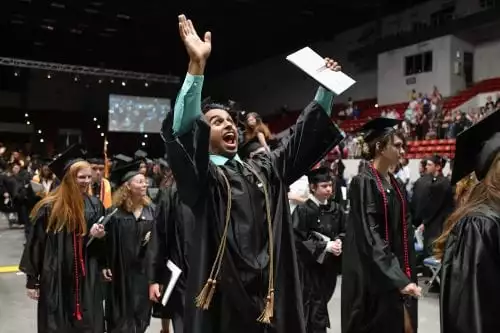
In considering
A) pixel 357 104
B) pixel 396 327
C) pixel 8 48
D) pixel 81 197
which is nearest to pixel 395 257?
pixel 396 327

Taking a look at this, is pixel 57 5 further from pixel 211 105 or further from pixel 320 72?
pixel 320 72

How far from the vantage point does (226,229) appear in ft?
7.11

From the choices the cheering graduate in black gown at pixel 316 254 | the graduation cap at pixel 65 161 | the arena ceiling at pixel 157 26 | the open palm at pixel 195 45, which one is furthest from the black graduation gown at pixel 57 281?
the arena ceiling at pixel 157 26

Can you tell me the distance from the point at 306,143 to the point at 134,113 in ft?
80.8

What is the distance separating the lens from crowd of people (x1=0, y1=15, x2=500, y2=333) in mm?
2131

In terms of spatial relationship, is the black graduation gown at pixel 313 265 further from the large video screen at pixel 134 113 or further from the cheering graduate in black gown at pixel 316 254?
the large video screen at pixel 134 113

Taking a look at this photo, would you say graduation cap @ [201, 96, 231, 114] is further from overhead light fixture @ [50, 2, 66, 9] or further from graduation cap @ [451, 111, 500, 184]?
overhead light fixture @ [50, 2, 66, 9]

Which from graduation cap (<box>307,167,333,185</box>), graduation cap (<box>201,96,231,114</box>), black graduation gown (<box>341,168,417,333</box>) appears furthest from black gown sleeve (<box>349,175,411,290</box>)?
graduation cap (<box>201,96,231,114</box>)

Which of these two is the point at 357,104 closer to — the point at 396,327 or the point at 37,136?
the point at 37,136

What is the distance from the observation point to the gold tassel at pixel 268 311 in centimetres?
213

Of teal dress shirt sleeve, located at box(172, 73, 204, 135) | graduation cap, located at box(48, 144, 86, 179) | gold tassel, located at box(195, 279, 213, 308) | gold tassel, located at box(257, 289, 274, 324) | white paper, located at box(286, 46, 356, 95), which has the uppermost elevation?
white paper, located at box(286, 46, 356, 95)

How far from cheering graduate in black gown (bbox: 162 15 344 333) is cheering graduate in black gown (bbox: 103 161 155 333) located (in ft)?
7.97

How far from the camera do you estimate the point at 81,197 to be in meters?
4.42

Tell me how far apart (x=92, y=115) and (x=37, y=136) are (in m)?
3.24
